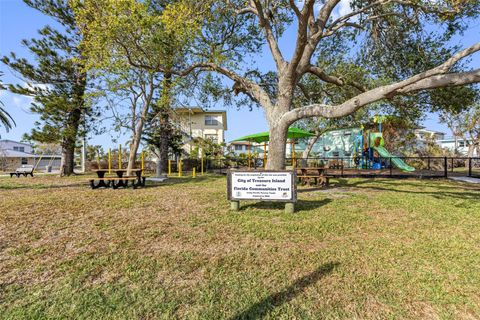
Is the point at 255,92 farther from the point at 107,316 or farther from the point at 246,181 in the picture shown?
the point at 107,316

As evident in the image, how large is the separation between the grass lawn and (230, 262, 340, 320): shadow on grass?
11 mm

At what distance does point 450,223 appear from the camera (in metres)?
5.22

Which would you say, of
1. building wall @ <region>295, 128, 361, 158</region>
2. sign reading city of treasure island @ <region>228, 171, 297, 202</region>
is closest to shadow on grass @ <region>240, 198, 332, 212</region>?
sign reading city of treasure island @ <region>228, 171, 297, 202</region>

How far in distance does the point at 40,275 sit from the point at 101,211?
9.54 feet

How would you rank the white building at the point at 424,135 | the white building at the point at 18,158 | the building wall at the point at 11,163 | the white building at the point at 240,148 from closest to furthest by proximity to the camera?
1. the white building at the point at 240,148
2. the white building at the point at 424,135
3. the building wall at the point at 11,163
4. the white building at the point at 18,158

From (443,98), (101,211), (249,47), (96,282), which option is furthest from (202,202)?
(443,98)

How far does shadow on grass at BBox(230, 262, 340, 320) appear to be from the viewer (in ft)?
8.26

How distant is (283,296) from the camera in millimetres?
2785

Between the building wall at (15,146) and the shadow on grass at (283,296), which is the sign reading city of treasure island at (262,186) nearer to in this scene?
the shadow on grass at (283,296)

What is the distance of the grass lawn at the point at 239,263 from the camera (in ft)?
8.59

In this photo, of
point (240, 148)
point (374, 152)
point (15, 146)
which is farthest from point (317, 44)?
point (15, 146)

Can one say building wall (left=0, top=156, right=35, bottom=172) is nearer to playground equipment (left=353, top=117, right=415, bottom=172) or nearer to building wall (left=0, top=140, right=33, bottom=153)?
building wall (left=0, top=140, right=33, bottom=153)

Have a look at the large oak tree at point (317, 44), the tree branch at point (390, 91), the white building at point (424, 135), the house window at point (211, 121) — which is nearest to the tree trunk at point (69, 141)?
the large oak tree at point (317, 44)

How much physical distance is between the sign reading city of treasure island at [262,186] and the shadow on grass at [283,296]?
99.7 inches
